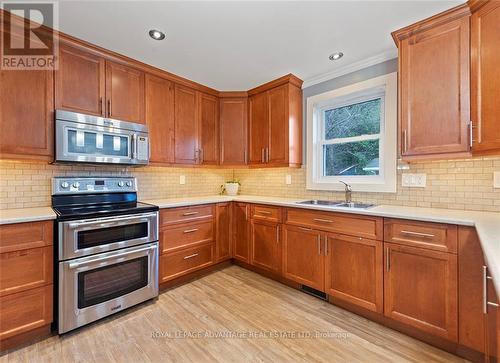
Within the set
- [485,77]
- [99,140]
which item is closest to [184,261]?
[99,140]

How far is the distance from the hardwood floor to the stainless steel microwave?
140 centimetres

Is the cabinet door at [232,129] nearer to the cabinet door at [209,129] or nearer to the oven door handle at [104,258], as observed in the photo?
the cabinet door at [209,129]

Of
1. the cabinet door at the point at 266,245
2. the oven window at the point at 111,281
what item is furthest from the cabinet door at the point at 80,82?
the cabinet door at the point at 266,245

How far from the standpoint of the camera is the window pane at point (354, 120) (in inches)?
100

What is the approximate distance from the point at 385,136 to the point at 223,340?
233 centimetres

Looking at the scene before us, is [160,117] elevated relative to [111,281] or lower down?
elevated

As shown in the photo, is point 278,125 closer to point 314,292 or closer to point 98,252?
point 314,292

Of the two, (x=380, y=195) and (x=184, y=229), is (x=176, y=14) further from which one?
(x=380, y=195)

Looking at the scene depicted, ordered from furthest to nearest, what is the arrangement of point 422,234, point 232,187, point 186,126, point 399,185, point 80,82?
point 232,187, point 186,126, point 399,185, point 80,82, point 422,234

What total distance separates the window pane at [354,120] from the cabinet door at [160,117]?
1918 mm

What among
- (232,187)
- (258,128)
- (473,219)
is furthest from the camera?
(232,187)

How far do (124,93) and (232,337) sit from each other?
8.09ft

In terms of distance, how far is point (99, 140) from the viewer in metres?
2.20

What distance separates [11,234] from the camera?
61.9 inches
